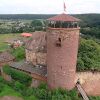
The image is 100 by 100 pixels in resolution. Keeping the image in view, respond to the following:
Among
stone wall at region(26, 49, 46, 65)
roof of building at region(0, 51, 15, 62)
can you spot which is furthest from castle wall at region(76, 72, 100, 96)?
roof of building at region(0, 51, 15, 62)

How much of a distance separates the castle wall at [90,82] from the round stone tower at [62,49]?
280 centimetres

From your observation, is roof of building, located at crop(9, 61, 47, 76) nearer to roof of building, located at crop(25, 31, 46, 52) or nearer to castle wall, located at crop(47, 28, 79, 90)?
roof of building, located at crop(25, 31, 46, 52)

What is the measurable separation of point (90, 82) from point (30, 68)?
357 inches

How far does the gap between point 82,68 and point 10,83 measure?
431 inches

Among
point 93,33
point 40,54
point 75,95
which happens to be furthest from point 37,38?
point 93,33

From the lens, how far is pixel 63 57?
32.3 meters

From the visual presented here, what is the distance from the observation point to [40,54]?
135ft

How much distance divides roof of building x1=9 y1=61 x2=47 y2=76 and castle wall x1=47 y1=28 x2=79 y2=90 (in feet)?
13.2

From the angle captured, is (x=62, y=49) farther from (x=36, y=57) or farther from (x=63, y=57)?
(x=36, y=57)

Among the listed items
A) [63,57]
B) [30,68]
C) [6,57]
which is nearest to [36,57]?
[30,68]

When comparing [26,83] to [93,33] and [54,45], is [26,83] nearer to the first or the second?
[54,45]

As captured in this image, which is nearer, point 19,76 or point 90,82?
point 90,82

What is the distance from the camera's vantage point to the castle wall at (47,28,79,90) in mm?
32125

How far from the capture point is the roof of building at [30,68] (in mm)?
37856
